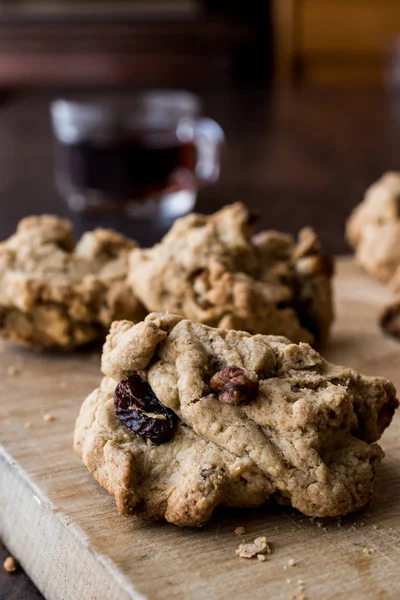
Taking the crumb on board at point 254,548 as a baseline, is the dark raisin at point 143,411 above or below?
above

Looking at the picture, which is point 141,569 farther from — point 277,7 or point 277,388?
point 277,7

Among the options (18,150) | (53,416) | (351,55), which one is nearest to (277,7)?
(351,55)

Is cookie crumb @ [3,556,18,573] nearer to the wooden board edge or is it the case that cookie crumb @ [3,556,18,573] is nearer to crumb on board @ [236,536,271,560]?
the wooden board edge

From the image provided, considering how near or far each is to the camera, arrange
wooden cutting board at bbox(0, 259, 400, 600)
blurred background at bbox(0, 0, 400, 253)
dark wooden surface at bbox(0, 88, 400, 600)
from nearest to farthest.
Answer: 1. wooden cutting board at bbox(0, 259, 400, 600)
2. dark wooden surface at bbox(0, 88, 400, 600)
3. blurred background at bbox(0, 0, 400, 253)

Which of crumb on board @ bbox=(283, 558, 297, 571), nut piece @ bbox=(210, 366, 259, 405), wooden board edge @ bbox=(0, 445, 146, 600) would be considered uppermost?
nut piece @ bbox=(210, 366, 259, 405)

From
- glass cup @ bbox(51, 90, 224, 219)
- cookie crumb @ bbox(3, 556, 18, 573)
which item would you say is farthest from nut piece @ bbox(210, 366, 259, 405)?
glass cup @ bbox(51, 90, 224, 219)

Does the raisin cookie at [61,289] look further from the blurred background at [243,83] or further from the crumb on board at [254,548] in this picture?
the blurred background at [243,83]

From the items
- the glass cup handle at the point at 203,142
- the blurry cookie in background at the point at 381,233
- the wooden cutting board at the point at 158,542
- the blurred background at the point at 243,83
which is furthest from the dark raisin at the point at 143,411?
the glass cup handle at the point at 203,142
